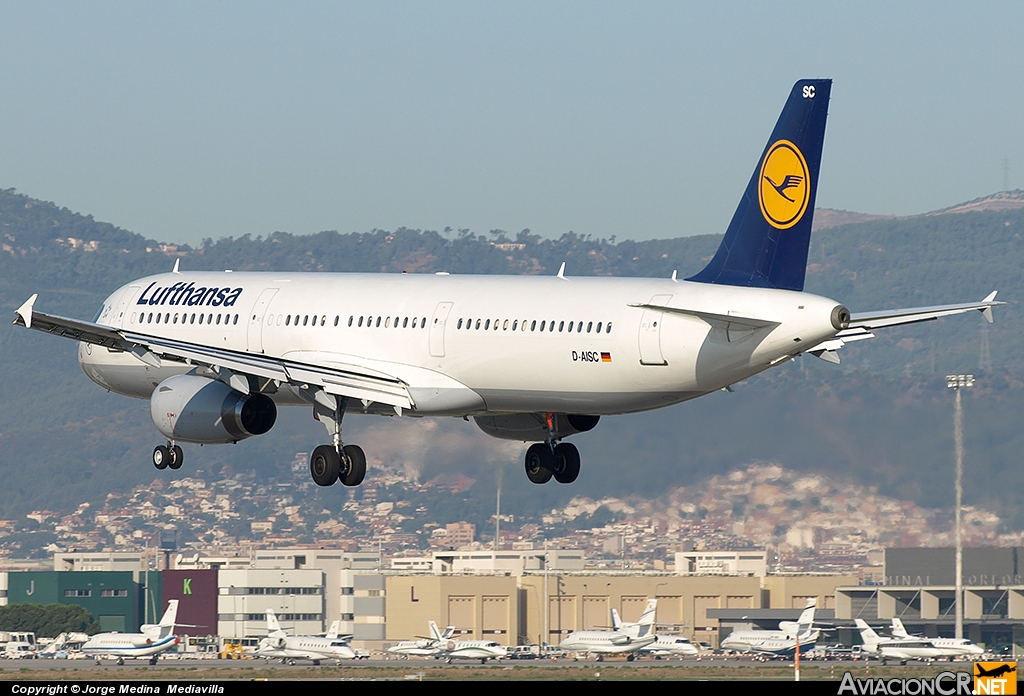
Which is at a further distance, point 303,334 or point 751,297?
point 303,334

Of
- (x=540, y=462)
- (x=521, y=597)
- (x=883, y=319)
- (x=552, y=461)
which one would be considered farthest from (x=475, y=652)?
(x=883, y=319)

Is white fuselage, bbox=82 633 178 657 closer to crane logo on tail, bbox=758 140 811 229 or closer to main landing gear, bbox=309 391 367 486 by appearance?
main landing gear, bbox=309 391 367 486

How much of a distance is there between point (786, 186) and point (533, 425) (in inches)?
477

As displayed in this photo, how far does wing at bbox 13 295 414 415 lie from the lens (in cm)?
5250

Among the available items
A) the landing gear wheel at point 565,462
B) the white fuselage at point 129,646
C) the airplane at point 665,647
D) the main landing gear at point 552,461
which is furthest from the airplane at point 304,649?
Result: the landing gear wheel at point 565,462

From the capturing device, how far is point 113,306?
60.9 metres

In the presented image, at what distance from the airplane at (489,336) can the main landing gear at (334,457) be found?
6 centimetres

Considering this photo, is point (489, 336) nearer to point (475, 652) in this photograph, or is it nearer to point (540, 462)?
point (540, 462)

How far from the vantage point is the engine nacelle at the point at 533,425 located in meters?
56.7

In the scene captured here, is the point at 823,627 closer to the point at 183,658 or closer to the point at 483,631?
the point at 483,631

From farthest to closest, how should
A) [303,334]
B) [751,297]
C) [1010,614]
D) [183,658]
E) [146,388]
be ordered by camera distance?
[1010,614] → [183,658] → [146,388] → [303,334] → [751,297]

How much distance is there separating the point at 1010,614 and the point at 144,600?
253ft

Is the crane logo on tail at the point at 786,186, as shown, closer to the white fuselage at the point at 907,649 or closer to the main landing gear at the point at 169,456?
the main landing gear at the point at 169,456

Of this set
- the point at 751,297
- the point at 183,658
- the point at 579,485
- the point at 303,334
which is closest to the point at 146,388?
the point at 303,334
